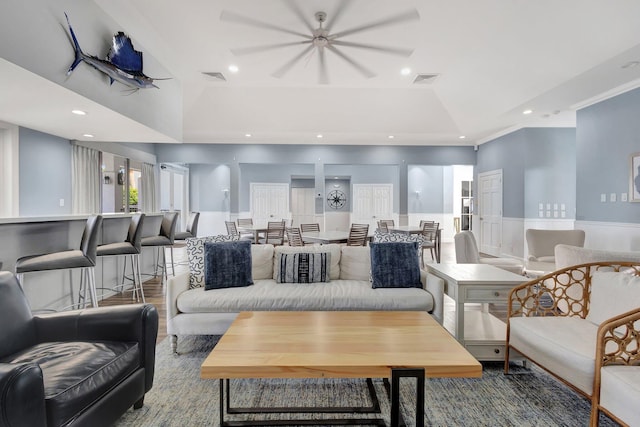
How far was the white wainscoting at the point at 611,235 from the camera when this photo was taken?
13.8ft

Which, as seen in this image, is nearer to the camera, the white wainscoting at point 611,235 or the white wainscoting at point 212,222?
the white wainscoting at point 611,235

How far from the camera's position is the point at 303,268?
2.93m

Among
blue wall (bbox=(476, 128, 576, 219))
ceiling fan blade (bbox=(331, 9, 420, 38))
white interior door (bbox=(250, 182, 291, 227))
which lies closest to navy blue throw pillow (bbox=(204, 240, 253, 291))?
ceiling fan blade (bbox=(331, 9, 420, 38))

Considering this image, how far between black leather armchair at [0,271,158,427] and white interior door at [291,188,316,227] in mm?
9995

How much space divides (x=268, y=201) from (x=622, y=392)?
9843mm

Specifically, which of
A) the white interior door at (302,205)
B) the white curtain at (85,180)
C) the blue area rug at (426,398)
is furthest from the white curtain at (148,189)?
the blue area rug at (426,398)

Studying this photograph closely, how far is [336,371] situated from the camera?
1459 millimetres

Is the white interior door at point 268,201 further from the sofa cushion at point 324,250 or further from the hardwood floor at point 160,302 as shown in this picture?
the sofa cushion at point 324,250

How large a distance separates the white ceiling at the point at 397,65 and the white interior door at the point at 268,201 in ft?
11.3

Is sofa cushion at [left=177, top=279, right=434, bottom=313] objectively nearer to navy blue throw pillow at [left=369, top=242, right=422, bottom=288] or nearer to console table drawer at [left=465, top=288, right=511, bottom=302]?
navy blue throw pillow at [left=369, top=242, right=422, bottom=288]

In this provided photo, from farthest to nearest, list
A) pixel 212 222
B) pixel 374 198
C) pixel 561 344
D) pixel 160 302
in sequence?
pixel 374 198
pixel 212 222
pixel 160 302
pixel 561 344

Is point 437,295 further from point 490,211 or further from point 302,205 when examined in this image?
point 302,205

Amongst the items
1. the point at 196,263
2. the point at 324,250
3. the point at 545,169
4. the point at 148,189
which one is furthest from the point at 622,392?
the point at 148,189

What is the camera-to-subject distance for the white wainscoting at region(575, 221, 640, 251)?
4199mm
